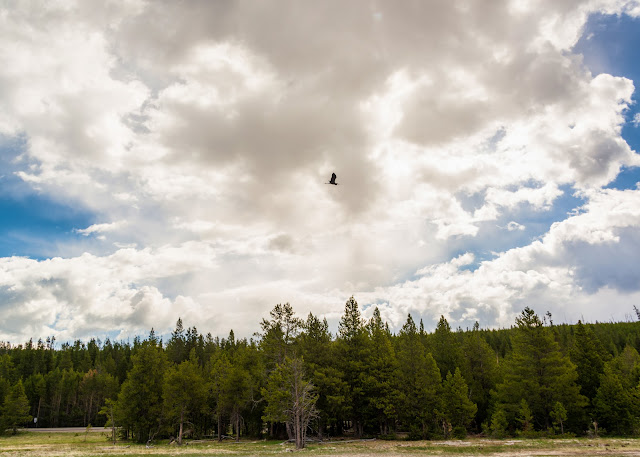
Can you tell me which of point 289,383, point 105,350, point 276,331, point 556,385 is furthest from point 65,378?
point 556,385

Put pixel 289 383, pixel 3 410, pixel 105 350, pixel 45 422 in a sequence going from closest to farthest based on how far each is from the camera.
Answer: pixel 289 383, pixel 3 410, pixel 45 422, pixel 105 350

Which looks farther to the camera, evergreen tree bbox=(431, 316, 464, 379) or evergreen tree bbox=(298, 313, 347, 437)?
evergreen tree bbox=(431, 316, 464, 379)

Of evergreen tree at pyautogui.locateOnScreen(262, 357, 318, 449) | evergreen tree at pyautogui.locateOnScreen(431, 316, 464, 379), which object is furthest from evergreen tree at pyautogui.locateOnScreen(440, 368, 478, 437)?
evergreen tree at pyautogui.locateOnScreen(262, 357, 318, 449)

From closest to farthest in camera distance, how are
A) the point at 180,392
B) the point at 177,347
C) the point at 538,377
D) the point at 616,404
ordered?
the point at 616,404, the point at 538,377, the point at 180,392, the point at 177,347

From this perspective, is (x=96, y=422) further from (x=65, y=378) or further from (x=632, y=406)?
(x=632, y=406)

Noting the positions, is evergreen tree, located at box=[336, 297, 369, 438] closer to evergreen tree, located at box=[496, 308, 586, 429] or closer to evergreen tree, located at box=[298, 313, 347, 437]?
evergreen tree, located at box=[298, 313, 347, 437]

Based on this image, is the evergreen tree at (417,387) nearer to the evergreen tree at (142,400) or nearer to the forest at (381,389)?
the forest at (381,389)

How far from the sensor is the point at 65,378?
113m

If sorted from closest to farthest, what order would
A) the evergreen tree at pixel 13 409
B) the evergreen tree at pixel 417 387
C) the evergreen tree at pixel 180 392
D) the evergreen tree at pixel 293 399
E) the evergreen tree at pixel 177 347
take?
1. the evergreen tree at pixel 293 399
2. the evergreen tree at pixel 417 387
3. the evergreen tree at pixel 180 392
4. the evergreen tree at pixel 13 409
5. the evergreen tree at pixel 177 347

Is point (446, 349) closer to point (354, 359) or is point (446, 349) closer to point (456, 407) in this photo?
point (456, 407)

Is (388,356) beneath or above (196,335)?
beneath

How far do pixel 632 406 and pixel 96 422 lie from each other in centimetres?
13144

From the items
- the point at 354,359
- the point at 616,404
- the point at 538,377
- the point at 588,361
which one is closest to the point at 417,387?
the point at 354,359

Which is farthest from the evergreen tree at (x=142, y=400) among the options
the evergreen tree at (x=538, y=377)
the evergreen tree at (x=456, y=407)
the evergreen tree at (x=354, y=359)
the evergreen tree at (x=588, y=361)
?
the evergreen tree at (x=588, y=361)
